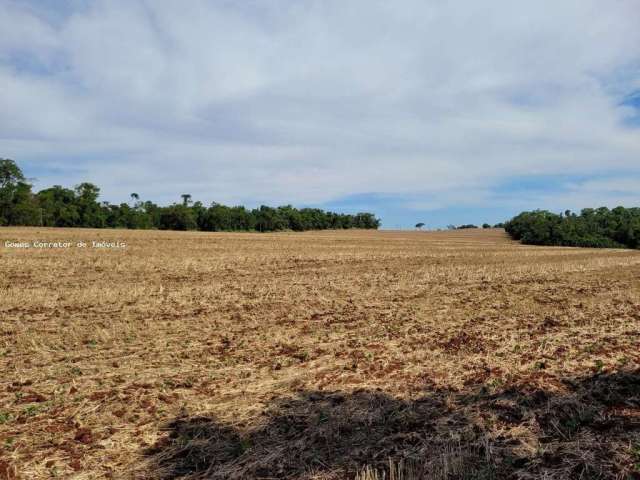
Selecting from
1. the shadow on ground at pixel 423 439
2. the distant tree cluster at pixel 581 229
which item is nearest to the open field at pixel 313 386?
the shadow on ground at pixel 423 439

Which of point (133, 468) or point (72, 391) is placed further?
point (72, 391)

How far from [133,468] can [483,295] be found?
15.2 m

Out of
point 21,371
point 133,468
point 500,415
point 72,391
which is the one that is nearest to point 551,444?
point 500,415

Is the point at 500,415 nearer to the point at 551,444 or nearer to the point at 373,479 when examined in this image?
the point at 551,444

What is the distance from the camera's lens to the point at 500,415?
604 cm

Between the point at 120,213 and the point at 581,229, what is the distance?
116 metres

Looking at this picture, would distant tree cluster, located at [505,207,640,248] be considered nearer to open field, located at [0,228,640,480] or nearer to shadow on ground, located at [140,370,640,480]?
open field, located at [0,228,640,480]

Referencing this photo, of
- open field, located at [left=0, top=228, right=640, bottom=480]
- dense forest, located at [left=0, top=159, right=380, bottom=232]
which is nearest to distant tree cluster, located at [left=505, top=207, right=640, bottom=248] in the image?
dense forest, located at [left=0, top=159, right=380, bottom=232]

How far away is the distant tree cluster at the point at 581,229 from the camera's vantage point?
3784 inches

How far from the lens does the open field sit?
5.04 metres

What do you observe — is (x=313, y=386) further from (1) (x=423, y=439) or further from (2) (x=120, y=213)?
(2) (x=120, y=213)

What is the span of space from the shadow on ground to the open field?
2cm

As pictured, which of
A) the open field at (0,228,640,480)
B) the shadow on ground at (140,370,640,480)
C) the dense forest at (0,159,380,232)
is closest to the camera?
the shadow on ground at (140,370,640,480)

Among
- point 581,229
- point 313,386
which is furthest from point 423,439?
point 581,229
